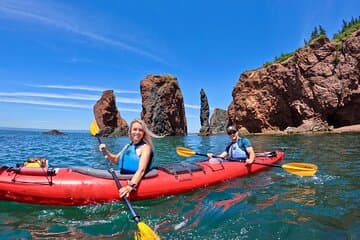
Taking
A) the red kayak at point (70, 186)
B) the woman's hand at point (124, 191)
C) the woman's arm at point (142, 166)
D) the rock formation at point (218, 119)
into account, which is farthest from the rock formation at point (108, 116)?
the woman's hand at point (124, 191)

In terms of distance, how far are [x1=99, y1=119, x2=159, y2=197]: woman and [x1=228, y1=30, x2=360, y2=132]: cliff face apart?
108 ft

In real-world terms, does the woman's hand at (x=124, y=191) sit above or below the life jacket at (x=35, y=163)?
below

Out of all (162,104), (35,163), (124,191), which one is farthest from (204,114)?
(124,191)

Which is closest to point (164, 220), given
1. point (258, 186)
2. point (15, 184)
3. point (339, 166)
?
point (15, 184)

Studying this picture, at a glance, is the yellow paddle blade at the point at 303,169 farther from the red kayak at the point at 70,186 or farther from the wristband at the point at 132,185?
the wristband at the point at 132,185

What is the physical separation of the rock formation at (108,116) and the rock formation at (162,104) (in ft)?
29.5

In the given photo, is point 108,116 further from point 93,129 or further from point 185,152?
point 93,129

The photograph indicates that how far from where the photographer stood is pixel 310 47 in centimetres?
3712

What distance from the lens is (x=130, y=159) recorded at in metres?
6.26

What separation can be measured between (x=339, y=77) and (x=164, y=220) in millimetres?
34816

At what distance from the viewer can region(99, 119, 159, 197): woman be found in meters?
5.91

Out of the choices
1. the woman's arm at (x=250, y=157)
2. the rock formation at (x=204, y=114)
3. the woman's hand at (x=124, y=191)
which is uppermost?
the rock formation at (x=204, y=114)

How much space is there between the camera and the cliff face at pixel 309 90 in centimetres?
3419

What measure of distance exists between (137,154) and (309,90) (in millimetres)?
34483
